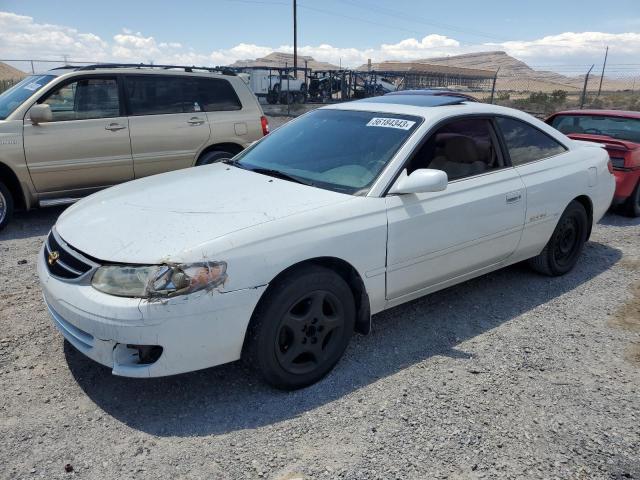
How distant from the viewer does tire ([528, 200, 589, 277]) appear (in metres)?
4.61

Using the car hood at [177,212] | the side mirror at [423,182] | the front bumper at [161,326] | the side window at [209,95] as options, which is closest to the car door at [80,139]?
the side window at [209,95]

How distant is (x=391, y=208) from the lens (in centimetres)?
324

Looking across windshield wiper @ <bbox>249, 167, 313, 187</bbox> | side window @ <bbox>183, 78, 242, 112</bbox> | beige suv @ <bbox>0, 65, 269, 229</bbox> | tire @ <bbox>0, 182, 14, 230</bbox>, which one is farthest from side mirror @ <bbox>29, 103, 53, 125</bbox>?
windshield wiper @ <bbox>249, 167, 313, 187</bbox>

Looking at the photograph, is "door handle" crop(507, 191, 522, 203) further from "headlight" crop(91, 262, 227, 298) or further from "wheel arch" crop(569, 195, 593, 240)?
"headlight" crop(91, 262, 227, 298)

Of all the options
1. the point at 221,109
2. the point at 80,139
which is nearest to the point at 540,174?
the point at 221,109

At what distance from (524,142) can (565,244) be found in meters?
1.13

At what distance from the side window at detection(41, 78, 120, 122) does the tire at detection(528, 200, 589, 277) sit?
17.0 feet

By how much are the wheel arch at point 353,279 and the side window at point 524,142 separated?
5.87 feet

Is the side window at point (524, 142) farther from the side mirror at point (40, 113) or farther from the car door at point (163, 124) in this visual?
the side mirror at point (40, 113)

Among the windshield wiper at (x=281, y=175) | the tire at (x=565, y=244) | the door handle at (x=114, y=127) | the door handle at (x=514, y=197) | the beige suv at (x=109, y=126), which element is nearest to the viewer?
the windshield wiper at (x=281, y=175)

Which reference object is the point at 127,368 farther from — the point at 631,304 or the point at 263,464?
the point at 631,304

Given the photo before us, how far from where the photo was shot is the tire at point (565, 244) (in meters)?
4.61

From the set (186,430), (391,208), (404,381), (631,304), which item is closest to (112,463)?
(186,430)

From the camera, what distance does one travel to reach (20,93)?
636cm
